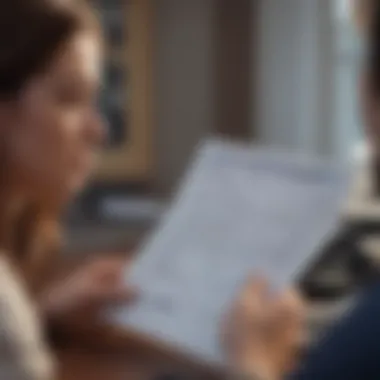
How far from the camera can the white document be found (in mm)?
1146

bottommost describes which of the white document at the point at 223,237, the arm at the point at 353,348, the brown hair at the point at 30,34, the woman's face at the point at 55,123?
the arm at the point at 353,348

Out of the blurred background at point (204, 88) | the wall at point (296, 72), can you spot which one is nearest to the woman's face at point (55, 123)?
the blurred background at point (204, 88)

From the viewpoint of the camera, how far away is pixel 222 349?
119 cm

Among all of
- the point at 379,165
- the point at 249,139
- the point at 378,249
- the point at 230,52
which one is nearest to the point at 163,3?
the point at 230,52

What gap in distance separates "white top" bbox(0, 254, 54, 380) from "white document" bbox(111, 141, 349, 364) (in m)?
0.12

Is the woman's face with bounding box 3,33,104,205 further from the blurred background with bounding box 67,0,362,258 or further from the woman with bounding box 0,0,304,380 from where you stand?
the blurred background with bounding box 67,0,362,258

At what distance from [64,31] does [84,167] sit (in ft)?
0.55

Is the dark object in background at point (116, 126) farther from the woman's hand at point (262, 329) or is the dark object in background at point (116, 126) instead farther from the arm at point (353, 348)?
the arm at point (353, 348)

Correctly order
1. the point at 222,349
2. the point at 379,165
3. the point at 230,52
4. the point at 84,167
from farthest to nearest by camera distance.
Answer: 1. the point at 230,52
2. the point at 379,165
3. the point at 84,167
4. the point at 222,349

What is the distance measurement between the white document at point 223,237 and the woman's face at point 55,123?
14 centimetres

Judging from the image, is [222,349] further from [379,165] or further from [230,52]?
[230,52]

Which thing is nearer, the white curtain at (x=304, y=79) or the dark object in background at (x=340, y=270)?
the dark object in background at (x=340, y=270)

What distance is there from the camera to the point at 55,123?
1.29m

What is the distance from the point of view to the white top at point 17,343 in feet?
3.85
